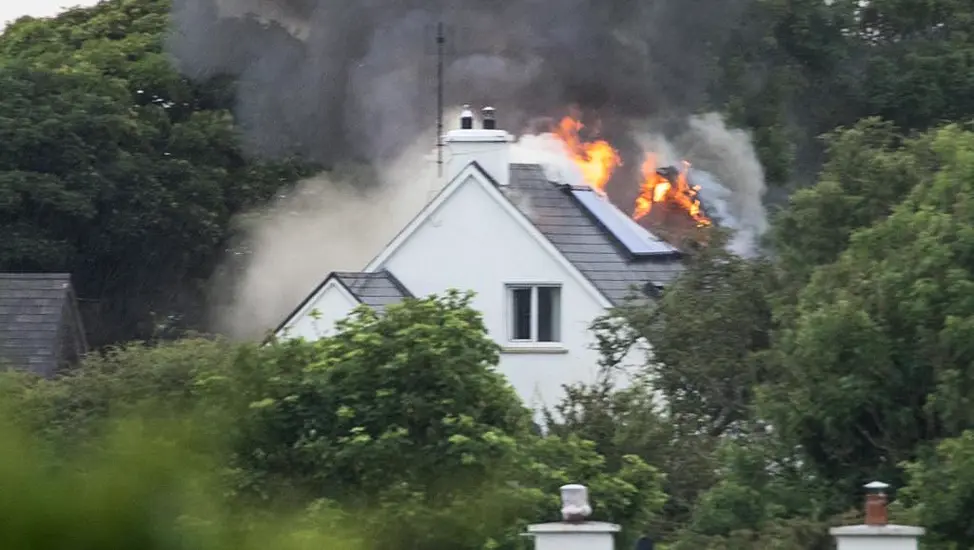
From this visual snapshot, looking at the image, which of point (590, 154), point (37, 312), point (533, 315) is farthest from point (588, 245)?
point (590, 154)

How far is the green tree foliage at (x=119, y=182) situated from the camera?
138ft

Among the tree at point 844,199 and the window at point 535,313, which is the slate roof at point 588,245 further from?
the tree at point 844,199

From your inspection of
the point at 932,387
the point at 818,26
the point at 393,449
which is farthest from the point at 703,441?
the point at 818,26

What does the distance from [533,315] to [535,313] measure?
52 mm

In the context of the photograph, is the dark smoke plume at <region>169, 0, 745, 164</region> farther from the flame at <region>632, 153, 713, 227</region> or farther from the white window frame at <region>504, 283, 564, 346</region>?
the white window frame at <region>504, 283, 564, 346</region>

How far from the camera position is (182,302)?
145 ft

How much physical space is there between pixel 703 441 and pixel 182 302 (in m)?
26.1

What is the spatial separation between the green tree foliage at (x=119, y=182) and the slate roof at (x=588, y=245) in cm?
1364

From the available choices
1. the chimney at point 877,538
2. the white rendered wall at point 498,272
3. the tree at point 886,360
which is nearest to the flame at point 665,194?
the white rendered wall at point 498,272

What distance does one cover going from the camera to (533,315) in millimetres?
28750

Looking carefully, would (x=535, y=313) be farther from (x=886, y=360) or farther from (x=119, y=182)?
(x=119, y=182)

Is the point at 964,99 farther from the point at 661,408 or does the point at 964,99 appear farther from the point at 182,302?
the point at 661,408

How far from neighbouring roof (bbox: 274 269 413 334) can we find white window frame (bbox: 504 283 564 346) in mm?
1477

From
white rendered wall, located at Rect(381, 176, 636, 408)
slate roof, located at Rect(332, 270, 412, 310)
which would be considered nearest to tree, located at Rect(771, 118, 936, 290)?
white rendered wall, located at Rect(381, 176, 636, 408)
